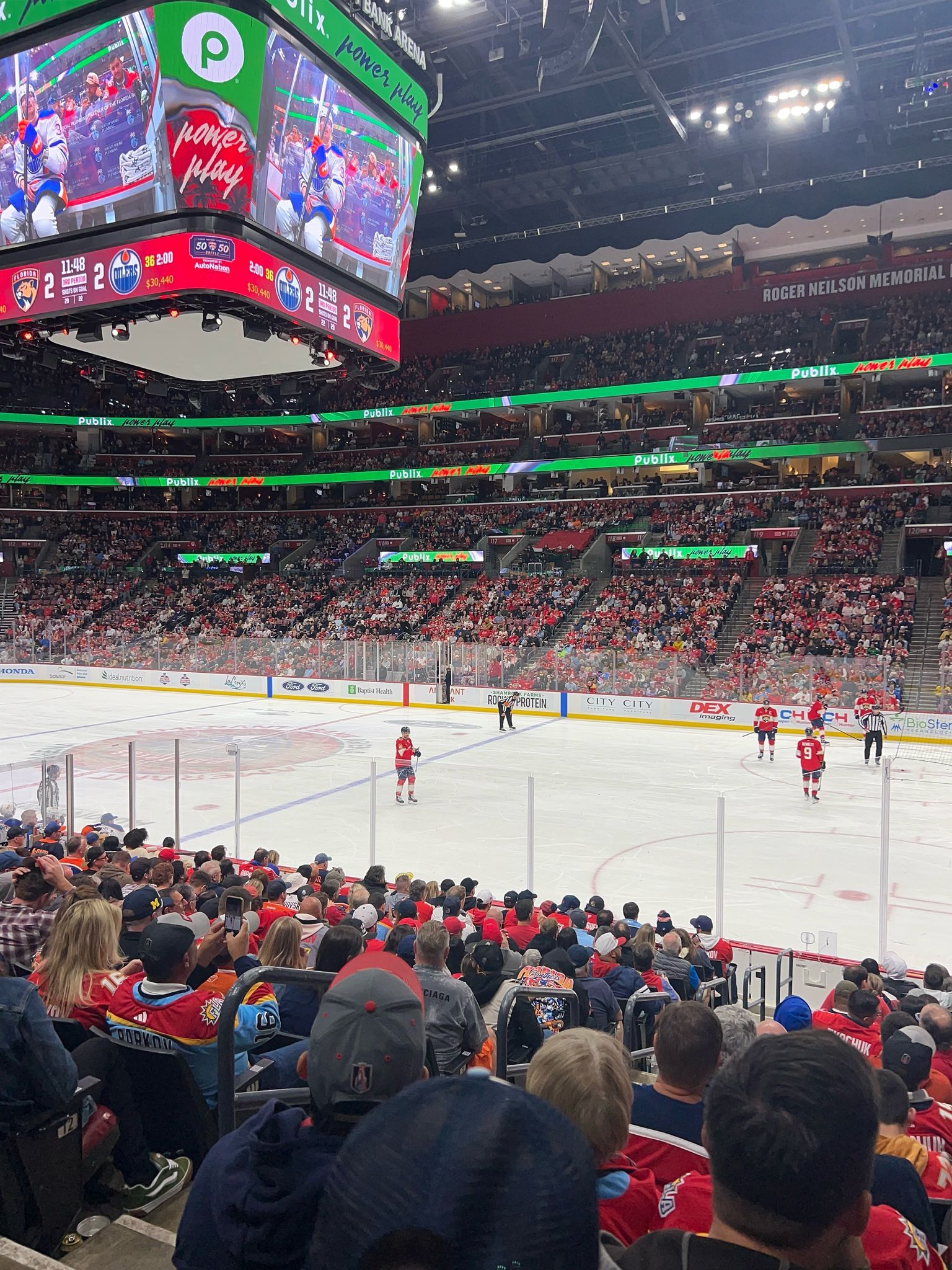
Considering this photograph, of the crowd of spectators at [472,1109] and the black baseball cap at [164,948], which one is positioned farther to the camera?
the black baseball cap at [164,948]

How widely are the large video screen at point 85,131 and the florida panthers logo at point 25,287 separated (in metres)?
0.44

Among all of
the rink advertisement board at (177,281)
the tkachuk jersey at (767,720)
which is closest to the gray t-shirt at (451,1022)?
the rink advertisement board at (177,281)

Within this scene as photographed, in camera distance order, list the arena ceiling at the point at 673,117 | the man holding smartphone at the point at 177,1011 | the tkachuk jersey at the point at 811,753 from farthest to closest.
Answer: the arena ceiling at the point at 673,117
the tkachuk jersey at the point at 811,753
the man holding smartphone at the point at 177,1011

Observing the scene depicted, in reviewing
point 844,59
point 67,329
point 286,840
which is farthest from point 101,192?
point 844,59

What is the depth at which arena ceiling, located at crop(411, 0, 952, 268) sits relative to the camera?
20.9 meters

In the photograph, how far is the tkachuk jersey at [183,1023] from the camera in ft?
10.4

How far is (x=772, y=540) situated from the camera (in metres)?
35.5

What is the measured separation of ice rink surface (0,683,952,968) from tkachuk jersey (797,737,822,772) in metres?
0.69

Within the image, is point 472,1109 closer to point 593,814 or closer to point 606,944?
point 606,944

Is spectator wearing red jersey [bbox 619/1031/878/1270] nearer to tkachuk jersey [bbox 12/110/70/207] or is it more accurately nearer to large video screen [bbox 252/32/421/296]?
large video screen [bbox 252/32/421/296]

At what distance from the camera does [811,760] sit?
48.9ft

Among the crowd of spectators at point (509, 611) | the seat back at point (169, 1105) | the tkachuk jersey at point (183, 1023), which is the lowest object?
the seat back at point (169, 1105)

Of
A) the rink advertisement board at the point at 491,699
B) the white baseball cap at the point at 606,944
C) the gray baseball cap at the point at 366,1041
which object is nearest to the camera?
the gray baseball cap at the point at 366,1041

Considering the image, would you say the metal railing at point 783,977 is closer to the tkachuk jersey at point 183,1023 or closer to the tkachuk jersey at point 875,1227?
the tkachuk jersey at point 183,1023
